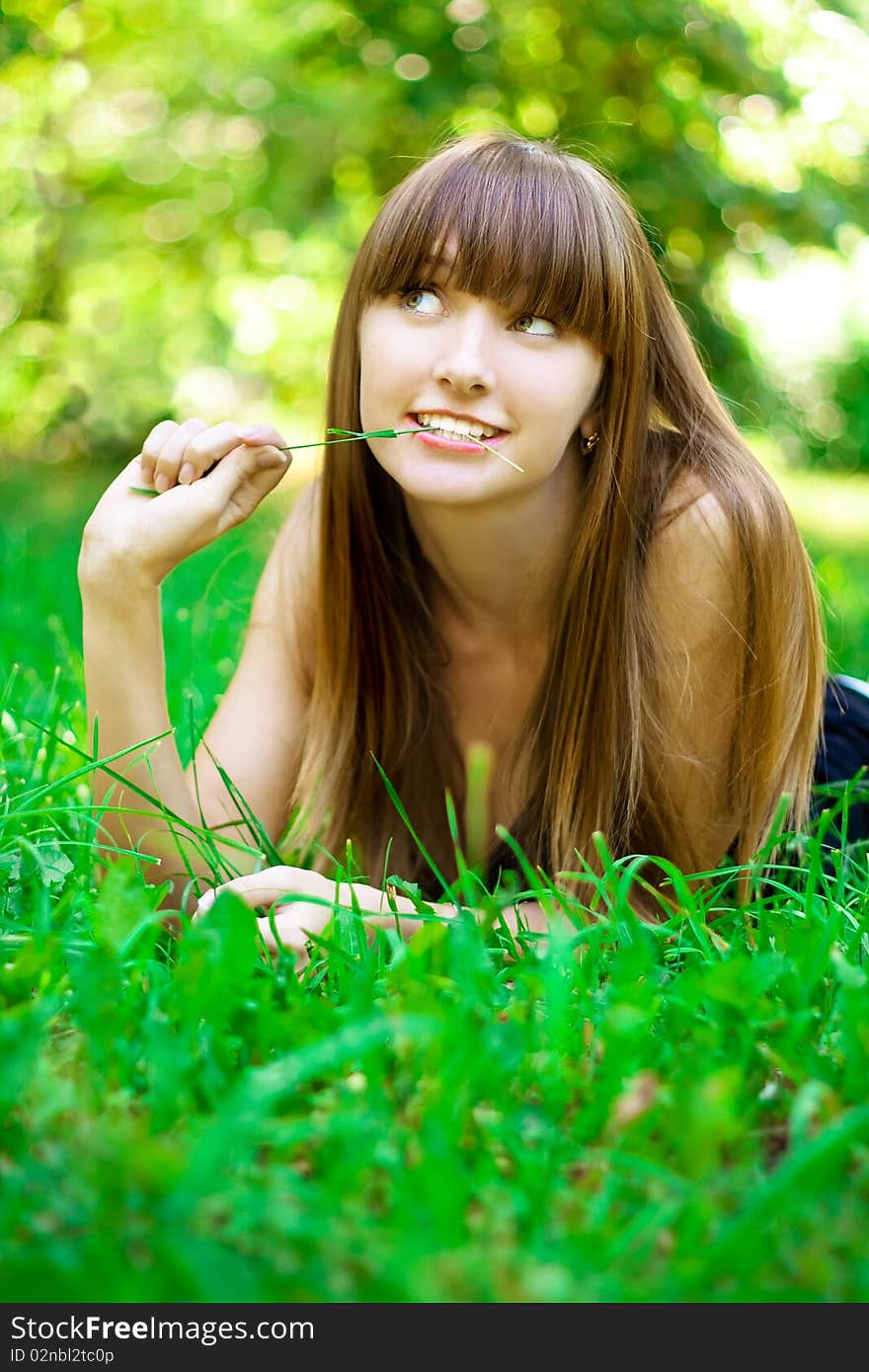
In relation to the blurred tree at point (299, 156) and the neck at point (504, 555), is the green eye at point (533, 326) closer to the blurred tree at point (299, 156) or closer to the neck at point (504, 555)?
the neck at point (504, 555)

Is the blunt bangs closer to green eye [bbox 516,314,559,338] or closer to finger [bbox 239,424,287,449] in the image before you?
green eye [bbox 516,314,559,338]

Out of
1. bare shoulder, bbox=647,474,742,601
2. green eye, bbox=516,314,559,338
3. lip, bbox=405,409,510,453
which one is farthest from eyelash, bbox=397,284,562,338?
bare shoulder, bbox=647,474,742,601

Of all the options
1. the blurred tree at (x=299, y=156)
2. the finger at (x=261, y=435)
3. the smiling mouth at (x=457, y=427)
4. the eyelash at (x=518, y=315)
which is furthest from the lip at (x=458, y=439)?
the blurred tree at (x=299, y=156)

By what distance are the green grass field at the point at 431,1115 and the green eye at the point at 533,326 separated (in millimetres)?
866

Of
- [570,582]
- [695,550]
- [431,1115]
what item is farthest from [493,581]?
[431,1115]

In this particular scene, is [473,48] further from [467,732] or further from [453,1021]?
[453,1021]

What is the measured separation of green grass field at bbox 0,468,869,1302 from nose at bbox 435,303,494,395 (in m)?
0.77

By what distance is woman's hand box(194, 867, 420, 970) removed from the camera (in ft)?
5.08

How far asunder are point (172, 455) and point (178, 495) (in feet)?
0.24

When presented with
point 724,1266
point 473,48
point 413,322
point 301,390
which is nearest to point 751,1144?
point 724,1266

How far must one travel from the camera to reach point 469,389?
6.27 ft

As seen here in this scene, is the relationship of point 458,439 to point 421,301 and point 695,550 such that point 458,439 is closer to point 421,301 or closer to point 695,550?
point 421,301

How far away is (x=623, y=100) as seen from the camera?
222 inches
